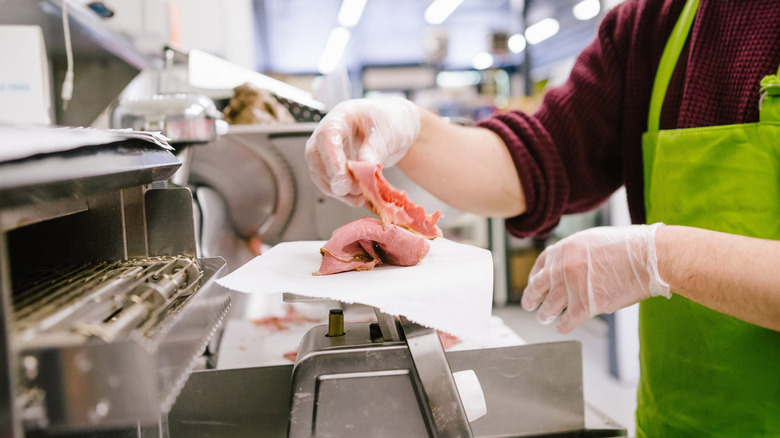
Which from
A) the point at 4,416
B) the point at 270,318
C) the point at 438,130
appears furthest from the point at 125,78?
the point at 4,416

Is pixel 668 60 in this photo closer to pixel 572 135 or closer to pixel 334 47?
pixel 572 135

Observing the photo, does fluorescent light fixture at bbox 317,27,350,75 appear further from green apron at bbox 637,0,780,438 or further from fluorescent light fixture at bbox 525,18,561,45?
green apron at bbox 637,0,780,438

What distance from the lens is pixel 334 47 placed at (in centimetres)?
1139

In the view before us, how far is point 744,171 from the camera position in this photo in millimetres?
957

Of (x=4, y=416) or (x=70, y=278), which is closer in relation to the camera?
(x=4, y=416)

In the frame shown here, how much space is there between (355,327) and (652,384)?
2.44 feet

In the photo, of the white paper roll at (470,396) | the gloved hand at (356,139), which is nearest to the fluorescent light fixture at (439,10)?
the gloved hand at (356,139)

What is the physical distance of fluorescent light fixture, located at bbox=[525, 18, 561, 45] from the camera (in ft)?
24.5

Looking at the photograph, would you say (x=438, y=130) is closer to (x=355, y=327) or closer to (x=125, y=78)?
(x=355, y=327)

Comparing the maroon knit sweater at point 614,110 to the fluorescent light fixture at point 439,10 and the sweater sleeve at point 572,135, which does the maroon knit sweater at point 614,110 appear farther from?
the fluorescent light fixture at point 439,10

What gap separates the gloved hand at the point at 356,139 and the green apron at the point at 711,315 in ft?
1.85

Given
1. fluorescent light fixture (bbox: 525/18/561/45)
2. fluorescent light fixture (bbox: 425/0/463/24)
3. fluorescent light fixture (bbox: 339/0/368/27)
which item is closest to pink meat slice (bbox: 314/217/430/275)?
fluorescent light fixture (bbox: 525/18/561/45)

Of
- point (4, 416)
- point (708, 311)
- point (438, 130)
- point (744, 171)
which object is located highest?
point (438, 130)

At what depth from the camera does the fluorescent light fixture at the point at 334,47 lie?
33.0 ft
